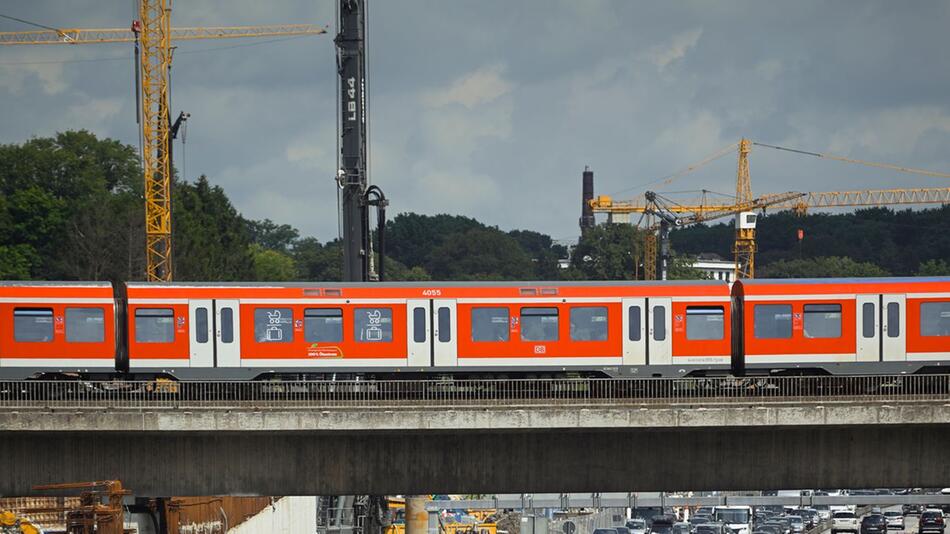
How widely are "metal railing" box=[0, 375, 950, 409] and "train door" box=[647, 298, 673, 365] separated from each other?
0.92m

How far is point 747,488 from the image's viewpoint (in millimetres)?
43750

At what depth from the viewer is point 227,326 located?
48344 mm

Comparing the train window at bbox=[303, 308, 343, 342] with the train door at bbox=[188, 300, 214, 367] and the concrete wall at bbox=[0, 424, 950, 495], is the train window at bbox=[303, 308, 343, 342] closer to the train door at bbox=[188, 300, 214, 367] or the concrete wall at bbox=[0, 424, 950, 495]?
the train door at bbox=[188, 300, 214, 367]

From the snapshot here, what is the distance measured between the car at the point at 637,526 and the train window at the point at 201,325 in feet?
142

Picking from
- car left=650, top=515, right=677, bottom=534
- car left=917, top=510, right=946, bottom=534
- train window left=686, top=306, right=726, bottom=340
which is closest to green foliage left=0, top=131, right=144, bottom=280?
car left=650, top=515, right=677, bottom=534

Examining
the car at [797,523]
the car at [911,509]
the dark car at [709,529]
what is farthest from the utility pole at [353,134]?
the car at [911,509]

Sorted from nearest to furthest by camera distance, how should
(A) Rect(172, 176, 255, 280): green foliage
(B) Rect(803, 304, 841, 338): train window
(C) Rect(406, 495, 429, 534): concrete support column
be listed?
(B) Rect(803, 304, 841, 338): train window, (C) Rect(406, 495, 429, 534): concrete support column, (A) Rect(172, 176, 255, 280): green foliage

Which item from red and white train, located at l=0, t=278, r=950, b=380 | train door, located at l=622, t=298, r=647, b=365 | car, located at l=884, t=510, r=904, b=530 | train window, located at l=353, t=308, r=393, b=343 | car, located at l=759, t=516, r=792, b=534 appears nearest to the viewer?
red and white train, located at l=0, t=278, r=950, b=380

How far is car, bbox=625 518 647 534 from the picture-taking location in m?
86.7

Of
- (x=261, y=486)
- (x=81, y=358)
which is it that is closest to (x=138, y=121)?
(x=81, y=358)

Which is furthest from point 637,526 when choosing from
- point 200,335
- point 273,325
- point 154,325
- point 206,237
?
point 206,237

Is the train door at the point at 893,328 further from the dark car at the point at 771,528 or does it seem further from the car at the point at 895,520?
the car at the point at 895,520

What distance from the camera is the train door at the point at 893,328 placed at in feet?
159

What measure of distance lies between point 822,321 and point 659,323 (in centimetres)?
510
